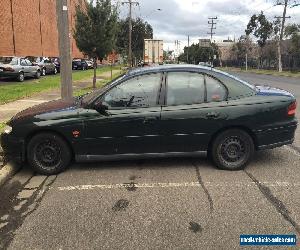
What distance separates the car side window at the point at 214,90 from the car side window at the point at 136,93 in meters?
0.78

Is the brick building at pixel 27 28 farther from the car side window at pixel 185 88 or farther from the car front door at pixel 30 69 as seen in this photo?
the car side window at pixel 185 88

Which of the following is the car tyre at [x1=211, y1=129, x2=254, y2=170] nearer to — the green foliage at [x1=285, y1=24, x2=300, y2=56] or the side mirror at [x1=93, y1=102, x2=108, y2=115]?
the side mirror at [x1=93, y1=102, x2=108, y2=115]

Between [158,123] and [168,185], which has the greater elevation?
[158,123]

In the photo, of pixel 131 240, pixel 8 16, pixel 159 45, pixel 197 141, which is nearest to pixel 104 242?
pixel 131 240

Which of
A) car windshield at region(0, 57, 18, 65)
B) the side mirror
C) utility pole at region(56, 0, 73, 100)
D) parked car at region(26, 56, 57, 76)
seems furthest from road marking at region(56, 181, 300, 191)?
parked car at region(26, 56, 57, 76)

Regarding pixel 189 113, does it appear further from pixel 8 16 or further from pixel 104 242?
pixel 8 16

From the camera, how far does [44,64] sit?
3338cm

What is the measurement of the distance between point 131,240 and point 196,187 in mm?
1673

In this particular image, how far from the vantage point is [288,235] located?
3957 millimetres

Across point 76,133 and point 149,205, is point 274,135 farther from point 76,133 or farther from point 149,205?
point 76,133

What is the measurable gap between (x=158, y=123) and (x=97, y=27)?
49.0 ft

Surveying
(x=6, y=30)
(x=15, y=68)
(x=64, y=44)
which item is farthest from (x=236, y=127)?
(x=6, y=30)

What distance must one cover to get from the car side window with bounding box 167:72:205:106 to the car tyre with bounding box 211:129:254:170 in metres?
0.68

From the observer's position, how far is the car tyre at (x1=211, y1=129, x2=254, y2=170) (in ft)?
19.9
